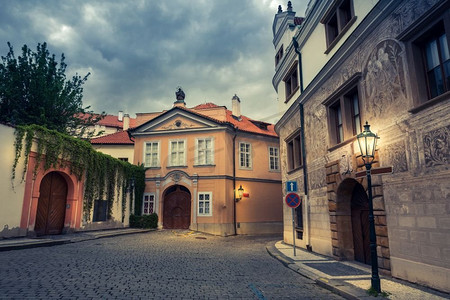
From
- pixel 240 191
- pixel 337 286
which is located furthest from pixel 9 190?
pixel 240 191

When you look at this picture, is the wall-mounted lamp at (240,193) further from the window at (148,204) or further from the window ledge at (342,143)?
the window ledge at (342,143)

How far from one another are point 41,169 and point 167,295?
41.2ft

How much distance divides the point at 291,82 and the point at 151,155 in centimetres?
1377

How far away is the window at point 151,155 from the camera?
24516 millimetres

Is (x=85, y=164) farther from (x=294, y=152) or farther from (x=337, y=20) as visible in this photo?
(x=337, y=20)

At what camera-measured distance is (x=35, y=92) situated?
65.9 ft

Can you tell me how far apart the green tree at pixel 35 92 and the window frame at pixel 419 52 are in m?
19.7

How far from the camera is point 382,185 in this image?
305 inches

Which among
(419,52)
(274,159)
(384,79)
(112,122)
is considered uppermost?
(112,122)

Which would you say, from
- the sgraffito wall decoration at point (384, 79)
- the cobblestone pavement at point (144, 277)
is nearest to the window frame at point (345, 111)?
the sgraffito wall decoration at point (384, 79)

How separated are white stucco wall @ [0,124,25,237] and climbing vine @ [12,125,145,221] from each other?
22cm

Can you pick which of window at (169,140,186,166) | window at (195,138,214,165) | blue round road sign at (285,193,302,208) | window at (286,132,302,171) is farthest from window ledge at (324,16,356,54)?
window at (169,140,186,166)

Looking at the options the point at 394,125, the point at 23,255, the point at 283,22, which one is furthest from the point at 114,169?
the point at 394,125

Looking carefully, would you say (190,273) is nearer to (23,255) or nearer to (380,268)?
(380,268)
